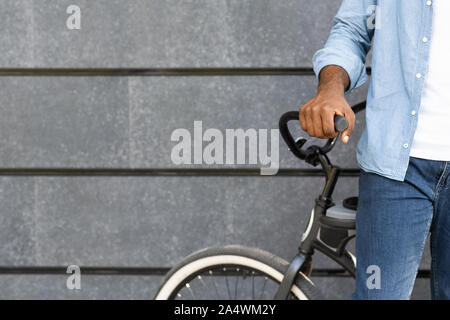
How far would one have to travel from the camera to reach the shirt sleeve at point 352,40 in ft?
4.86

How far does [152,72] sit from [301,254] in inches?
57.4

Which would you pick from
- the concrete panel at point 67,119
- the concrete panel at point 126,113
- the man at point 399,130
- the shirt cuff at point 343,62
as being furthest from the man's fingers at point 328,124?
the concrete panel at point 67,119

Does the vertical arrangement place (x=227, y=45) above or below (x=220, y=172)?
above

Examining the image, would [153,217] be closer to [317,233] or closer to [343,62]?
[317,233]

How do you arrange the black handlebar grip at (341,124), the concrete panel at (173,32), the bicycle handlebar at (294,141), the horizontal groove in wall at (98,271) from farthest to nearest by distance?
1. the horizontal groove in wall at (98,271)
2. the concrete panel at (173,32)
3. the bicycle handlebar at (294,141)
4. the black handlebar grip at (341,124)

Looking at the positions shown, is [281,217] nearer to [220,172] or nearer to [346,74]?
[220,172]

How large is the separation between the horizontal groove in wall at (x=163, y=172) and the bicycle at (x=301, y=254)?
811mm

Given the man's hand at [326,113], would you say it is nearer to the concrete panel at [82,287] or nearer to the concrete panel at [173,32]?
the concrete panel at [173,32]

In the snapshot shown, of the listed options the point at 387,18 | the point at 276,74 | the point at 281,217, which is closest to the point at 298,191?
the point at 281,217

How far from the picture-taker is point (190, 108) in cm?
284

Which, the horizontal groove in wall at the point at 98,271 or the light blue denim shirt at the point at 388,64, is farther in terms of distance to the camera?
the horizontal groove in wall at the point at 98,271

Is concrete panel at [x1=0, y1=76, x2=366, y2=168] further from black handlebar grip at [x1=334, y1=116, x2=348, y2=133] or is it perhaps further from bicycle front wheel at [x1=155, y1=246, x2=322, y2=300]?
black handlebar grip at [x1=334, y1=116, x2=348, y2=133]
